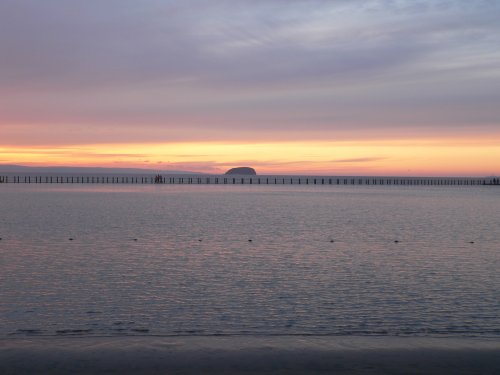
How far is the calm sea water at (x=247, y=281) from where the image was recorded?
1199cm

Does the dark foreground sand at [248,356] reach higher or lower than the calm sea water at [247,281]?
higher

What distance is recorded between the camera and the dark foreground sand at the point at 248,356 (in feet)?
25.6

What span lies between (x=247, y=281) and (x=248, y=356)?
8379mm

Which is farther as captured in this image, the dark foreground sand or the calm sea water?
the calm sea water

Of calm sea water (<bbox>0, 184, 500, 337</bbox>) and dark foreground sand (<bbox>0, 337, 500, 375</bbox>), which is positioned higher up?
dark foreground sand (<bbox>0, 337, 500, 375</bbox>)

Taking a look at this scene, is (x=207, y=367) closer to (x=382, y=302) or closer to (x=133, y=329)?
(x=133, y=329)

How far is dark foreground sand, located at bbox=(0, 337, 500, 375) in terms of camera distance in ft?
25.6

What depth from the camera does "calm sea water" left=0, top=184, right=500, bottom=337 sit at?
12.0m

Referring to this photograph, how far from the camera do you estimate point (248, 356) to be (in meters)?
8.41

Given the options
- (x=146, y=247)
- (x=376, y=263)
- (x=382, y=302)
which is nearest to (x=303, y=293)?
(x=382, y=302)

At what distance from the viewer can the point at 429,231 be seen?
32.8 m

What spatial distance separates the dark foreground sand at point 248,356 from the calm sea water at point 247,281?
179cm

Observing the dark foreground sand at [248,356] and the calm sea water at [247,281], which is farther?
the calm sea water at [247,281]

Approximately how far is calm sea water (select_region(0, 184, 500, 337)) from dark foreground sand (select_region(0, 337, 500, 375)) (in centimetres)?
179
